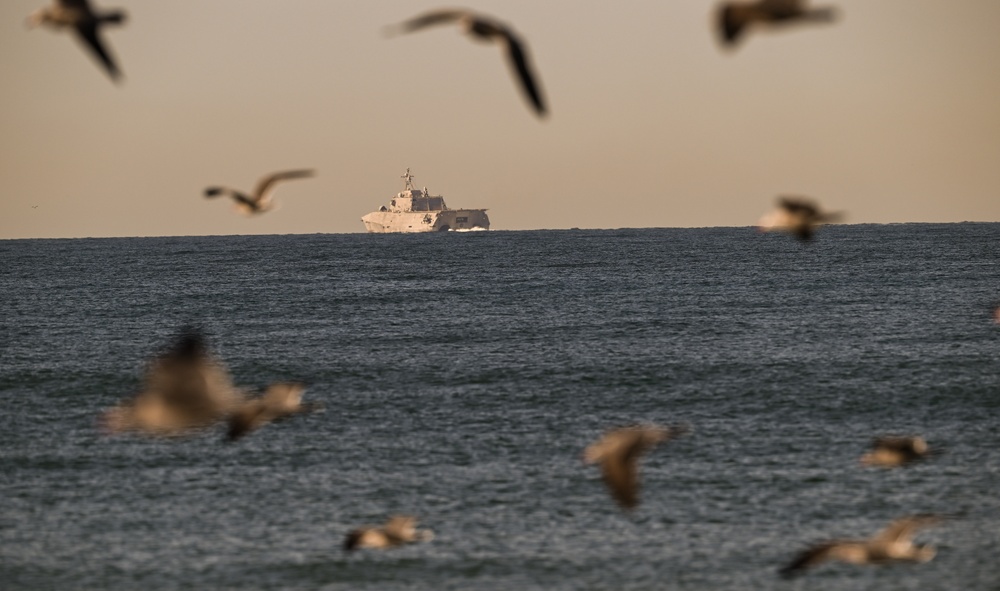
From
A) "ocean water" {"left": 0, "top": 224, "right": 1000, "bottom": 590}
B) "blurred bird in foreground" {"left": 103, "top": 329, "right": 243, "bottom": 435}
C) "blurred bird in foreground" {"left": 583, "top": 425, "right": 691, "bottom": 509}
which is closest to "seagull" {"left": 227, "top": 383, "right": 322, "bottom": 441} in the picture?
"blurred bird in foreground" {"left": 103, "top": 329, "right": 243, "bottom": 435}

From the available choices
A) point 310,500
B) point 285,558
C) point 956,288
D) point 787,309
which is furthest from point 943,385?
point 956,288

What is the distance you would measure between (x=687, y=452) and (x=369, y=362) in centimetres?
2414

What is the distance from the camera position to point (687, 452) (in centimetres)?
3369

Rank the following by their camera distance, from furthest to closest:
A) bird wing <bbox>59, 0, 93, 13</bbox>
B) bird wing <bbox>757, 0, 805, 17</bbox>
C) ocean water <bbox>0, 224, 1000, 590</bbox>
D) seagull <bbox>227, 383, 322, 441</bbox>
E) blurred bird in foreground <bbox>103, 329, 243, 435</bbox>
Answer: ocean water <bbox>0, 224, 1000, 590</bbox> → seagull <bbox>227, 383, 322, 441</bbox> → blurred bird in foreground <bbox>103, 329, 243, 435</bbox> → bird wing <bbox>59, 0, 93, 13</bbox> → bird wing <bbox>757, 0, 805, 17</bbox>

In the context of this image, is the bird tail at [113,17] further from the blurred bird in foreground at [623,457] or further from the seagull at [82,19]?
the blurred bird in foreground at [623,457]

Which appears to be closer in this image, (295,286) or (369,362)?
(369,362)

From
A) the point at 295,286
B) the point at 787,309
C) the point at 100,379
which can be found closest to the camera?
the point at 100,379

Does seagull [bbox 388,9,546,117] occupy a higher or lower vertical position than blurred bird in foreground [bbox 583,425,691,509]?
higher

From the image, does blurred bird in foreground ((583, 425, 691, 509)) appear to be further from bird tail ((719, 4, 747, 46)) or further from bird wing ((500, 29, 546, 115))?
bird tail ((719, 4, 747, 46))

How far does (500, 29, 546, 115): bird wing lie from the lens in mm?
10820

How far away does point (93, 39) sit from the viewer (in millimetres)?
11383

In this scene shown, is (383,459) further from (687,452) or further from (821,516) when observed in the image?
(821,516)

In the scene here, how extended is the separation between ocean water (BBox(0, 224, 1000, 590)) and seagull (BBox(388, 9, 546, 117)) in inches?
526

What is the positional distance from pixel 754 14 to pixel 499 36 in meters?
2.15
